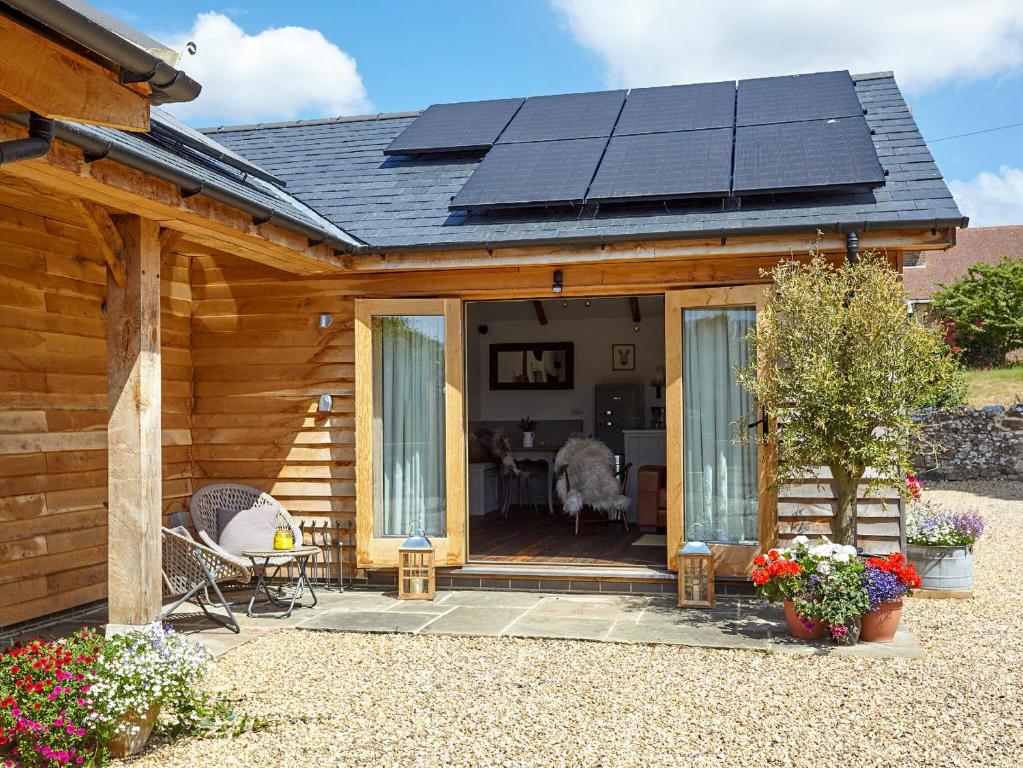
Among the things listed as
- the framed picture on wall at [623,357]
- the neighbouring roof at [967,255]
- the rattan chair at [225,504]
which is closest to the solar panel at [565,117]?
the rattan chair at [225,504]

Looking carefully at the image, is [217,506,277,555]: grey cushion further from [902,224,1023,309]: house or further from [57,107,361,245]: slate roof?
[902,224,1023,309]: house

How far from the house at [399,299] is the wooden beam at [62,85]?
1.41 m

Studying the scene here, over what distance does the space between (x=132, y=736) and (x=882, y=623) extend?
3.87 m

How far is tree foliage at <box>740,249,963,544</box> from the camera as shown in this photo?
5.54 m

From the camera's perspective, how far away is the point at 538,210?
283 inches

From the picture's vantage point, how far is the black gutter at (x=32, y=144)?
3.25 meters

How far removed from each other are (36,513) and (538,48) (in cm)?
1344

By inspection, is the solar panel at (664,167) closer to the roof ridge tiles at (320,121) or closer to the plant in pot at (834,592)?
the plant in pot at (834,592)

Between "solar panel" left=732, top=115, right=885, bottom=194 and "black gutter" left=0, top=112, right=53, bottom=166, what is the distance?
4.48 metres

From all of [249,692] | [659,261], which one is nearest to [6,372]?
[249,692]

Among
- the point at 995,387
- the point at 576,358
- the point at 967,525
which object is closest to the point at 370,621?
the point at 967,525

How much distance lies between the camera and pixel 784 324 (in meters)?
5.95

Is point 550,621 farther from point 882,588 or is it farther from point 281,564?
point 882,588

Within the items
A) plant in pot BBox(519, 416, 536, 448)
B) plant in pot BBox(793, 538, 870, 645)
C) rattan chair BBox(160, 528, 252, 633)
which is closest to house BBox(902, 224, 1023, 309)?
plant in pot BBox(519, 416, 536, 448)
